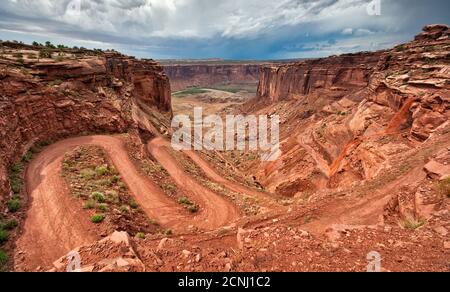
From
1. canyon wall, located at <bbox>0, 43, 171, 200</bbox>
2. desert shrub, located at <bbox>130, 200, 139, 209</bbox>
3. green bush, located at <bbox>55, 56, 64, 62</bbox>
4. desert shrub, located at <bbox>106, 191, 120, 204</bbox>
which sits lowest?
desert shrub, located at <bbox>130, 200, 139, 209</bbox>

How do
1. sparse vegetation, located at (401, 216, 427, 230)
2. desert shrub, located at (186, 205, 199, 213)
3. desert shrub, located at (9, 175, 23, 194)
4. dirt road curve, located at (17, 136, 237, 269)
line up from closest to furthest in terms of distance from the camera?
sparse vegetation, located at (401, 216, 427, 230) → dirt road curve, located at (17, 136, 237, 269) → desert shrub, located at (9, 175, 23, 194) → desert shrub, located at (186, 205, 199, 213)

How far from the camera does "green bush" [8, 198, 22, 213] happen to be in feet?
38.3

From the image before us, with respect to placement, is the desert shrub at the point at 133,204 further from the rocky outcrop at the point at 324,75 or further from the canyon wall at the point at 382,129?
the rocky outcrop at the point at 324,75

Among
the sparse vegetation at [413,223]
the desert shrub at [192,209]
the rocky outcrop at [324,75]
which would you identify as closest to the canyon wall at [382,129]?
the rocky outcrop at [324,75]

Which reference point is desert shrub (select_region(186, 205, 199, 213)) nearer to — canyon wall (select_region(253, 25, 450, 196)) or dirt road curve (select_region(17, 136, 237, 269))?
dirt road curve (select_region(17, 136, 237, 269))

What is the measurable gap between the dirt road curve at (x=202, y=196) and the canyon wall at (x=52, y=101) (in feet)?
14.6

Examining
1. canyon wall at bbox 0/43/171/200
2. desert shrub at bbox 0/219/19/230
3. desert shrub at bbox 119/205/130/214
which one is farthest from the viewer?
canyon wall at bbox 0/43/171/200

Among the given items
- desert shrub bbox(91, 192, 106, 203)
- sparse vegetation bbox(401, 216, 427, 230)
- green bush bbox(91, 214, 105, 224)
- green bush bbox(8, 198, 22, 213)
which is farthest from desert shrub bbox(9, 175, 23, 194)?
sparse vegetation bbox(401, 216, 427, 230)

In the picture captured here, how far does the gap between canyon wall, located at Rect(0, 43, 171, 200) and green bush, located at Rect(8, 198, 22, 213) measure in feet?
1.71

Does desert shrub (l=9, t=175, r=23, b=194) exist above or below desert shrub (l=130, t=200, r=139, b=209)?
above

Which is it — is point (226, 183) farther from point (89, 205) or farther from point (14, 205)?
point (14, 205)

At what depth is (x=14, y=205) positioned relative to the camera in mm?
11789

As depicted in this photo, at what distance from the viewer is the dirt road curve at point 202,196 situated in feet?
53.8

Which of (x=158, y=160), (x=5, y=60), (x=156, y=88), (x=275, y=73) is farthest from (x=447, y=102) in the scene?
(x=275, y=73)
